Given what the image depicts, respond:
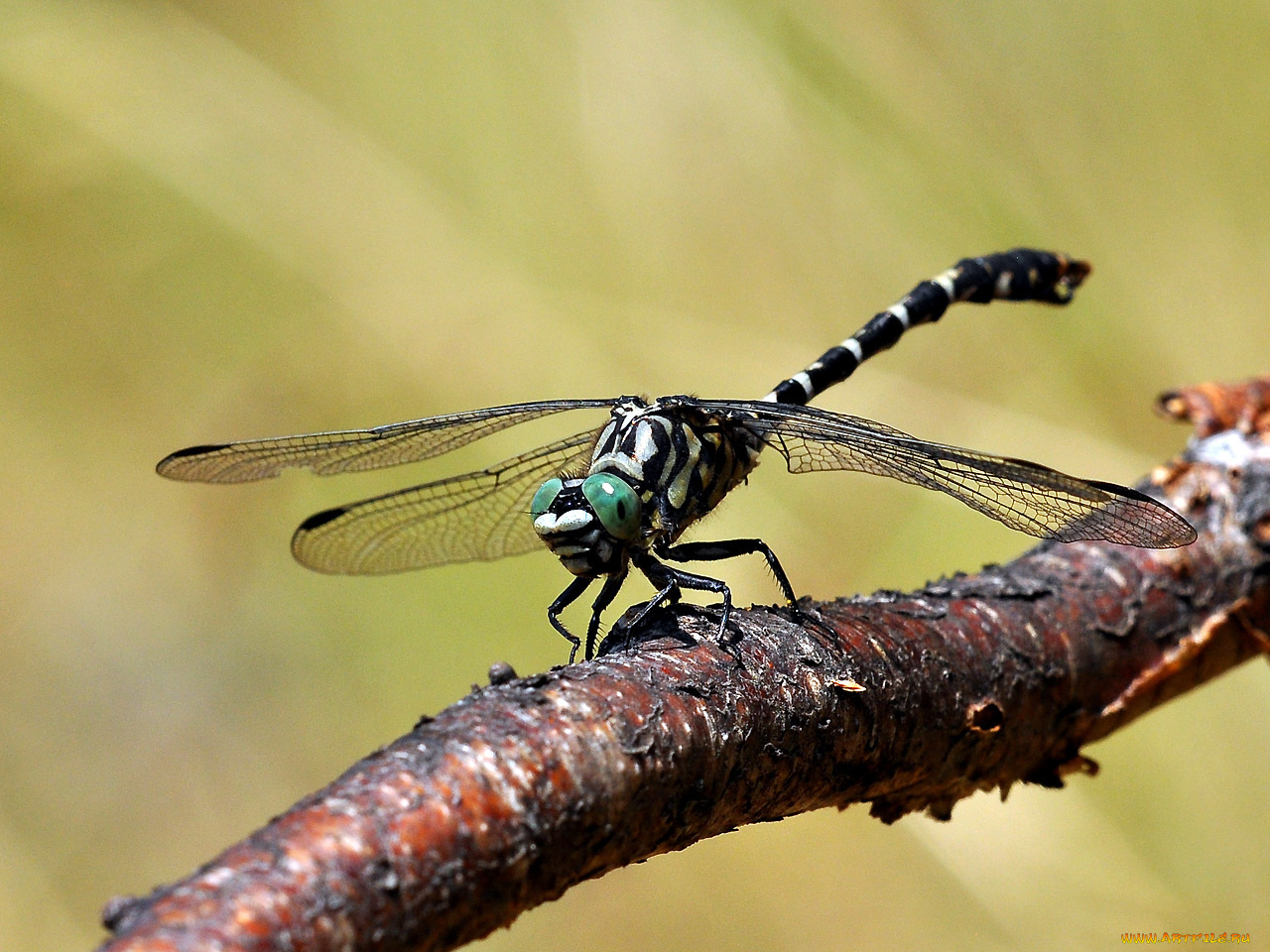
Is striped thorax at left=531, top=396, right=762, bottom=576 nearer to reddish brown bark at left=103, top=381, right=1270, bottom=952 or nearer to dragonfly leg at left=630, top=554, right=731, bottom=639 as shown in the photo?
dragonfly leg at left=630, top=554, right=731, bottom=639

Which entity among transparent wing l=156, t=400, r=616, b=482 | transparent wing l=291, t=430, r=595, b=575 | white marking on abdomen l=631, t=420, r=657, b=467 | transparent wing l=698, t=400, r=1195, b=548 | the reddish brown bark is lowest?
the reddish brown bark

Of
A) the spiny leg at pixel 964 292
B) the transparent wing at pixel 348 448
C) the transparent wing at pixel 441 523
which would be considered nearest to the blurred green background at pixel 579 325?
the spiny leg at pixel 964 292

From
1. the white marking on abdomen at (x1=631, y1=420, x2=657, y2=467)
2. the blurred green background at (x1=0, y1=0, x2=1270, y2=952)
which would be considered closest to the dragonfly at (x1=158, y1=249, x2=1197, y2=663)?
the white marking on abdomen at (x1=631, y1=420, x2=657, y2=467)

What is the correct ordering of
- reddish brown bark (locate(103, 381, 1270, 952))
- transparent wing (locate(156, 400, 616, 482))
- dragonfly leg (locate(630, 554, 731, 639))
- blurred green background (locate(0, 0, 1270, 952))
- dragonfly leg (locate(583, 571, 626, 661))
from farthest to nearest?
blurred green background (locate(0, 0, 1270, 952)), transparent wing (locate(156, 400, 616, 482)), dragonfly leg (locate(583, 571, 626, 661)), dragonfly leg (locate(630, 554, 731, 639)), reddish brown bark (locate(103, 381, 1270, 952))

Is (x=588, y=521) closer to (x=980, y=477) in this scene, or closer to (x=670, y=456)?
(x=670, y=456)

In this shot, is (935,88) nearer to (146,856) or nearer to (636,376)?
(636,376)

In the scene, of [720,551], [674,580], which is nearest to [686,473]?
[720,551]

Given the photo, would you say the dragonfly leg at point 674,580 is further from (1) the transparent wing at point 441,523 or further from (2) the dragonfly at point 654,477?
(1) the transparent wing at point 441,523
